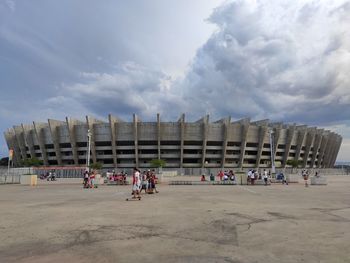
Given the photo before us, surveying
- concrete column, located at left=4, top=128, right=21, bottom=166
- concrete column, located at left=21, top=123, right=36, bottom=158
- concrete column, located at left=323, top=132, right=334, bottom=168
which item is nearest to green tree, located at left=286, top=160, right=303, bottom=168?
concrete column, located at left=323, top=132, right=334, bottom=168

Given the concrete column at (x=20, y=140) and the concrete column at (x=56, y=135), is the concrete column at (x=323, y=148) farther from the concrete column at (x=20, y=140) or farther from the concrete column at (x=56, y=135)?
the concrete column at (x=20, y=140)

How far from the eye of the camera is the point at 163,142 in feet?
276

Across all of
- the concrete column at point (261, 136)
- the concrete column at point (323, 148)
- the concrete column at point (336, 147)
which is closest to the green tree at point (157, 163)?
→ the concrete column at point (261, 136)

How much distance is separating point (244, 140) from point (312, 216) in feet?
244

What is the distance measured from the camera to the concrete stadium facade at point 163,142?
269ft

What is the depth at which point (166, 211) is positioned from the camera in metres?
12.9

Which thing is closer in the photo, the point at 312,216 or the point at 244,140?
the point at 312,216

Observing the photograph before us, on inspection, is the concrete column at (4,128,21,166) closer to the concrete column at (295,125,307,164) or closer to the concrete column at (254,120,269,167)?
the concrete column at (254,120,269,167)

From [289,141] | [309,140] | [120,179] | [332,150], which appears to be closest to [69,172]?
[120,179]

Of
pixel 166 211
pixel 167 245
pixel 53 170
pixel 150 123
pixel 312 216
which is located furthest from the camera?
pixel 150 123

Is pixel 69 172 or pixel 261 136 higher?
pixel 261 136

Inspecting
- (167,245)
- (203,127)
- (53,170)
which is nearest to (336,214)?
(167,245)

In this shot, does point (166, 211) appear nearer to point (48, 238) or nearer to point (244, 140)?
point (48, 238)

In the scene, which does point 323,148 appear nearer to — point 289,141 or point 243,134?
point 289,141
